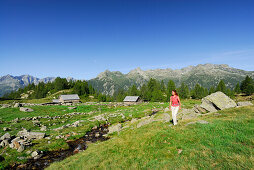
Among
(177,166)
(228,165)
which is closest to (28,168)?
(177,166)

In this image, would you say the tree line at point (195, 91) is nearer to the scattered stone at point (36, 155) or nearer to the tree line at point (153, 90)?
the tree line at point (153, 90)

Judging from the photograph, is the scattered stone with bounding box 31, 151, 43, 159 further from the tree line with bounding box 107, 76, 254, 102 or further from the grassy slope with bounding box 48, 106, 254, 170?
the tree line with bounding box 107, 76, 254, 102

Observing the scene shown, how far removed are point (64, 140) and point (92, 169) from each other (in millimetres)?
A: 14074

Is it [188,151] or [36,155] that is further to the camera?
[36,155]

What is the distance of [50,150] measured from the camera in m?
17.7

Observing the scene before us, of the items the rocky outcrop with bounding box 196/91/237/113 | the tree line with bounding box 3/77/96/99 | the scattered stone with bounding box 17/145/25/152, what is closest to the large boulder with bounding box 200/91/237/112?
the rocky outcrop with bounding box 196/91/237/113

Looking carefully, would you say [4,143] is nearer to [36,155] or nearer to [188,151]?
[36,155]

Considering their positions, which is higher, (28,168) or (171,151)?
(171,151)

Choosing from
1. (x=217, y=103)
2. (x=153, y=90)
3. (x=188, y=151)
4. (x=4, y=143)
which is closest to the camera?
(x=188, y=151)

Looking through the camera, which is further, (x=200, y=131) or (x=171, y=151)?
(x=200, y=131)

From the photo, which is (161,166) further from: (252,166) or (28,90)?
(28,90)

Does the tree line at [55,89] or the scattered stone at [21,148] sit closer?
the scattered stone at [21,148]

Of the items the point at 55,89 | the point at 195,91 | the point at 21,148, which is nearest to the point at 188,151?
the point at 21,148

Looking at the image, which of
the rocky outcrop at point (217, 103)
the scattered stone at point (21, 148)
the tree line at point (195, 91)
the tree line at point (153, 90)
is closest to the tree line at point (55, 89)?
the tree line at point (153, 90)
